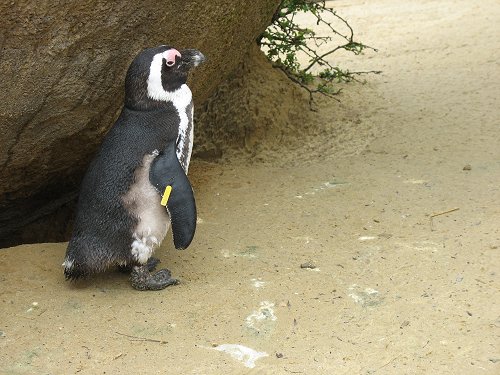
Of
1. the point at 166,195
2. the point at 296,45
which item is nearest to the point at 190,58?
the point at 166,195

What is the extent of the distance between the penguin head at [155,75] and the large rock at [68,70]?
17 cm

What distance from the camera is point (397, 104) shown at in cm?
508

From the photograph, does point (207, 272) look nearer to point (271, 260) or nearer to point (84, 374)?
point (271, 260)

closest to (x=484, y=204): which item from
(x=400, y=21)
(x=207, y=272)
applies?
(x=207, y=272)

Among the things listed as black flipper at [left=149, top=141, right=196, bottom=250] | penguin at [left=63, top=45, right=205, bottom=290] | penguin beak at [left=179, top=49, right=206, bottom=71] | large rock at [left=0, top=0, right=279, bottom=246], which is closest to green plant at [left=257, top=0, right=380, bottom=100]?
large rock at [left=0, top=0, right=279, bottom=246]

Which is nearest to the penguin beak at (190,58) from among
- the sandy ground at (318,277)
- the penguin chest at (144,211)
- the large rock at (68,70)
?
the large rock at (68,70)

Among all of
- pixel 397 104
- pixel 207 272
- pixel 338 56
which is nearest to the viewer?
pixel 207 272

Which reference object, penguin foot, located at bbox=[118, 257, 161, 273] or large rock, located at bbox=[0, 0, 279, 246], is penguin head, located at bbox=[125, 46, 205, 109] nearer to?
large rock, located at bbox=[0, 0, 279, 246]

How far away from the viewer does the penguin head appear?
3.13 m

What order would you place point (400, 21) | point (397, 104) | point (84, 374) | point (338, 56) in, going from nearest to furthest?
point (84, 374)
point (397, 104)
point (338, 56)
point (400, 21)

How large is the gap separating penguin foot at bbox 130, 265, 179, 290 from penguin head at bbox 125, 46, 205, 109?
62 cm

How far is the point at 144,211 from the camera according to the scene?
10.1 feet

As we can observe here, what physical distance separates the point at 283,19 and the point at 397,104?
2.89 ft

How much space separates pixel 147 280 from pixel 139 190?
338mm
